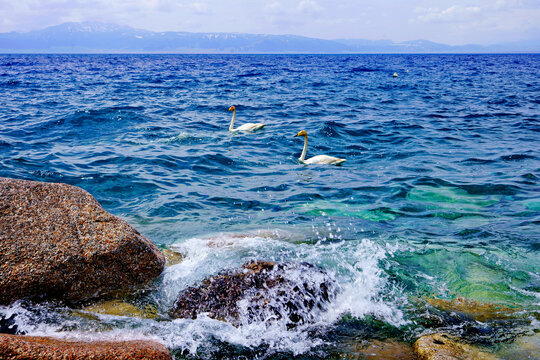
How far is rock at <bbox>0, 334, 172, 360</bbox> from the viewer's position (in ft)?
10.7

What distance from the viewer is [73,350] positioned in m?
3.41

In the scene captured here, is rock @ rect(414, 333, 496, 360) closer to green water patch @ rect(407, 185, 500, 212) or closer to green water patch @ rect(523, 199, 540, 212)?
green water patch @ rect(407, 185, 500, 212)

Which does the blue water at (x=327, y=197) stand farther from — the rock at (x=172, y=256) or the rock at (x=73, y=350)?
the rock at (x=73, y=350)

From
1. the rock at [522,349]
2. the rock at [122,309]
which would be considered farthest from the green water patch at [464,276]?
the rock at [122,309]

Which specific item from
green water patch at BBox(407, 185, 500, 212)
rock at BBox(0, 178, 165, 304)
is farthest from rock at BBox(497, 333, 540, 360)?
green water patch at BBox(407, 185, 500, 212)

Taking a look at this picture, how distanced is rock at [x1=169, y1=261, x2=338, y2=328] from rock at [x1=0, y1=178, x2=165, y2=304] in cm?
83

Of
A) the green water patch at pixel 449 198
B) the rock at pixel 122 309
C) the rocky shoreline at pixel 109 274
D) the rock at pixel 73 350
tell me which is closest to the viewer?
the rock at pixel 73 350

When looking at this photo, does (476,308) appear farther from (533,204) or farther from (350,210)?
(533,204)

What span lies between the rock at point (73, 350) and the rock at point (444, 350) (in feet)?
8.37

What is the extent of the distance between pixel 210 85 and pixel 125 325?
3048cm

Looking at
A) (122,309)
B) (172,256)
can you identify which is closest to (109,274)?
(122,309)

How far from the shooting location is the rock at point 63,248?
15.4ft

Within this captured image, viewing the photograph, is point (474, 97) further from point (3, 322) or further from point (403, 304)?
point (3, 322)

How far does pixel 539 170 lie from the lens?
37.4 feet
